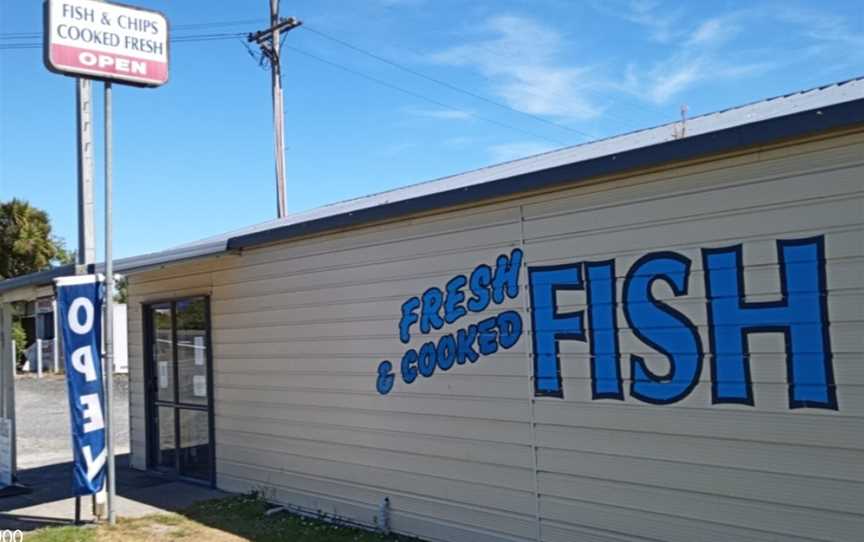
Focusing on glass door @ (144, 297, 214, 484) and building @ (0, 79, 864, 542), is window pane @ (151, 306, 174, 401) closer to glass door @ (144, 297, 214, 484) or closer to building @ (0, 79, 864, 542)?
glass door @ (144, 297, 214, 484)

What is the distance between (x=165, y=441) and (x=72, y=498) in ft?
4.79

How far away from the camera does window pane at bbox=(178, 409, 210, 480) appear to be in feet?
31.0

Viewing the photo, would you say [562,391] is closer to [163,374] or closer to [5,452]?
[163,374]

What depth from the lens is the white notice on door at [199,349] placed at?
31.2 feet

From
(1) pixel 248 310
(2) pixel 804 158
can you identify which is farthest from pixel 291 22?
(2) pixel 804 158

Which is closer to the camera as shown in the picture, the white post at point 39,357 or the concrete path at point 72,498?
the concrete path at point 72,498

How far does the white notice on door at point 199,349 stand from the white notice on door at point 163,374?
2.77 ft

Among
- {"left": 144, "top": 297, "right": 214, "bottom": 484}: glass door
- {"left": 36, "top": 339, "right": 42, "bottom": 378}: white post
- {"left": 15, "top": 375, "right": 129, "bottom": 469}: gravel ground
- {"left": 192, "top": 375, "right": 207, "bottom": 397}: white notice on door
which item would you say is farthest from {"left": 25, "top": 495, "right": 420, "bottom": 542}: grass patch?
{"left": 36, "top": 339, "right": 42, "bottom": 378}: white post

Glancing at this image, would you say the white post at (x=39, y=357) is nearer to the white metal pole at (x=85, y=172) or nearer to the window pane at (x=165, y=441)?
the window pane at (x=165, y=441)

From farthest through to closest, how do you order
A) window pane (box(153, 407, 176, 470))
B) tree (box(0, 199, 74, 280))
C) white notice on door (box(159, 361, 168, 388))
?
tree (box(0, 199, 74, 280)) < white notice on door (box(159, 361, 168, 388)) < window pane (box(153, 407, 176, 470))

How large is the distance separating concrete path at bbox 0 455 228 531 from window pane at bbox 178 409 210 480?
0.19 meters

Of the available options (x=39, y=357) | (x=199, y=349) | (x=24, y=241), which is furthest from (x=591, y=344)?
(x=24, y=241)

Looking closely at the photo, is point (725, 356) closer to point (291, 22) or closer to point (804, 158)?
Answer: point (804, 158)

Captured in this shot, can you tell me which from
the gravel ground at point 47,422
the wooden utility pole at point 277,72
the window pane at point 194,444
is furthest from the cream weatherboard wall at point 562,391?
the wooden utility pole at point 277,72
